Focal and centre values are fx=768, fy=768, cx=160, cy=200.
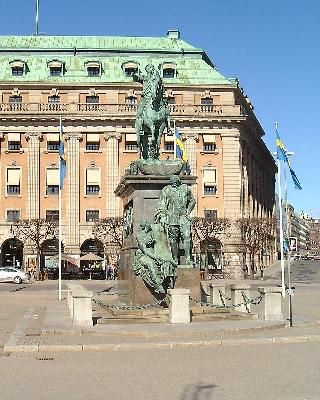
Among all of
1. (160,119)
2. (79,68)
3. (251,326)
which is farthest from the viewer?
(79,68)

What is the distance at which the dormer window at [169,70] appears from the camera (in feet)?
278

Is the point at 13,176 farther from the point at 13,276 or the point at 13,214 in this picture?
the point at 13,276

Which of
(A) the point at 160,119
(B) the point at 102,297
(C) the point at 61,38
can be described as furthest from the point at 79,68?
(A) the point at 160,119

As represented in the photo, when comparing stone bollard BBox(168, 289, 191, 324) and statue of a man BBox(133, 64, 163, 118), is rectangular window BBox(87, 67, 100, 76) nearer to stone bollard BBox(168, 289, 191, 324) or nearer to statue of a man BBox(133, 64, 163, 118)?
statue of a man BBox(133, 64, 163, 118)

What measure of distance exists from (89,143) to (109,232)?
1072 centimetres

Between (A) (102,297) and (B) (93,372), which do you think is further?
(A) (102,297)

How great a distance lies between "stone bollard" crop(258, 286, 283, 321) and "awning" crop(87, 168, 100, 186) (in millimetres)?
61488

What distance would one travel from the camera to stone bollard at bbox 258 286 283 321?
68.4ft

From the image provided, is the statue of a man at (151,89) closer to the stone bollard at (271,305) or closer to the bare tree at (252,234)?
the stone bollard at (271,305)

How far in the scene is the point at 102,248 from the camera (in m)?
80.9

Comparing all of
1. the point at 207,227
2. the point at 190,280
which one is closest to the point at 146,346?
the point at 190,280

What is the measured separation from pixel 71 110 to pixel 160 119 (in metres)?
57.6

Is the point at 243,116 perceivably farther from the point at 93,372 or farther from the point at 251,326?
the point at 93,372

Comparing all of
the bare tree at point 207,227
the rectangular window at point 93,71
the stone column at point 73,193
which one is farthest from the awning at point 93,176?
the bare tree at point 207,227
